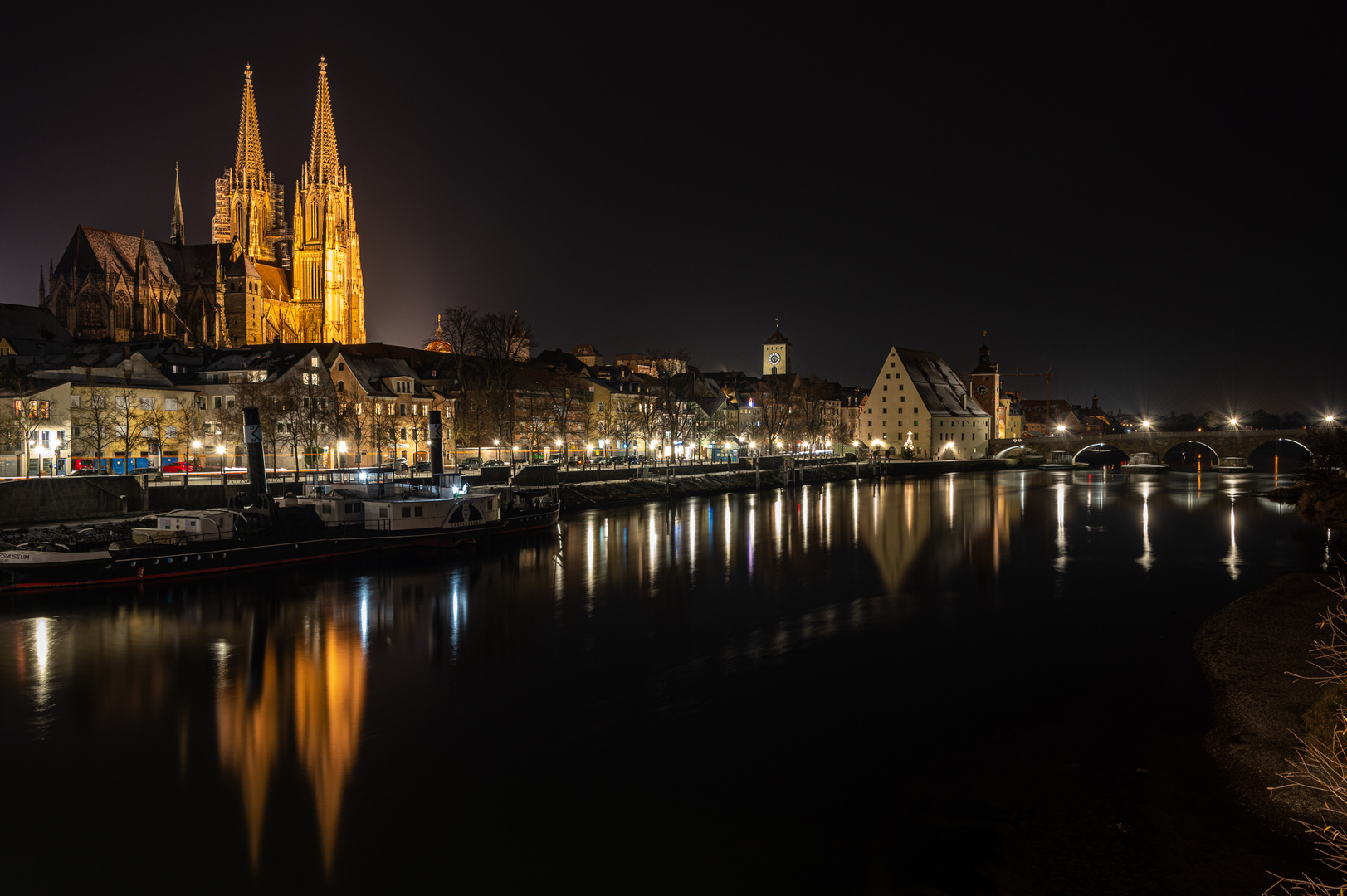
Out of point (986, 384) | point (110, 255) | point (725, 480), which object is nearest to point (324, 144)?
point (110, 255)

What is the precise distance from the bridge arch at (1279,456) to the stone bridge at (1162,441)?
118 centimetres

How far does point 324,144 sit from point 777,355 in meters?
72.0

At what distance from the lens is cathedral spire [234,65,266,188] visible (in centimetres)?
11894

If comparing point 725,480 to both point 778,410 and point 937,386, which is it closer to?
point 778,410

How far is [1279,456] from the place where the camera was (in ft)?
431

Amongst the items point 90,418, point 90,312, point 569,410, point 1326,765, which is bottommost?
point 1326,765

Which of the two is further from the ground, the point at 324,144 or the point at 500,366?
the point at 324,144

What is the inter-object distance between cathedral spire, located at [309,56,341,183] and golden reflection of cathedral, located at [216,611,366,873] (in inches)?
3898

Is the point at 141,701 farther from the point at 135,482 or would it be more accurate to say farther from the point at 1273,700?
the point at 135,482

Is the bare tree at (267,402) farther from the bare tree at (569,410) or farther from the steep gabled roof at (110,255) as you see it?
the steep gabled roof at (110,255)

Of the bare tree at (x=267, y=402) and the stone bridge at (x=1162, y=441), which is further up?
the bare tree at (x=267, y=402)

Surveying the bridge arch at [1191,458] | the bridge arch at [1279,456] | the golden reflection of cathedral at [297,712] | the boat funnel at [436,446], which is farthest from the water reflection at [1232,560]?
the bridge arch at [1191,458]

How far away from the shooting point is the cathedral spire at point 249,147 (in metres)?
119

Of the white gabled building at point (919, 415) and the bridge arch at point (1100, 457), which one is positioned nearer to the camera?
the white gabled building at point (919, 415)
